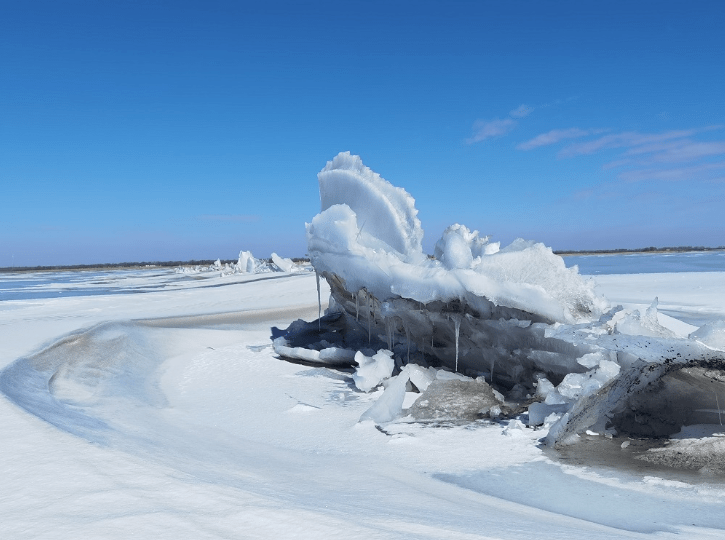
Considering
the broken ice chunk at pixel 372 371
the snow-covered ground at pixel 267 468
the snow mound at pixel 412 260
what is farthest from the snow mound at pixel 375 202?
the snow-covered ground at pixel 267 468

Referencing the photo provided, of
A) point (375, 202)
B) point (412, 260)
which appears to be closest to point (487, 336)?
point (412, 260)

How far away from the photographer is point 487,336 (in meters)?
6.17

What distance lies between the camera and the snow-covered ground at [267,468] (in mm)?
2139

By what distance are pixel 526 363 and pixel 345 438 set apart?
7.84 ft

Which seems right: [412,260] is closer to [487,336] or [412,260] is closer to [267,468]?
[487,336]

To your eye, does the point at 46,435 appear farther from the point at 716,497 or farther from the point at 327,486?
the point at 716,497

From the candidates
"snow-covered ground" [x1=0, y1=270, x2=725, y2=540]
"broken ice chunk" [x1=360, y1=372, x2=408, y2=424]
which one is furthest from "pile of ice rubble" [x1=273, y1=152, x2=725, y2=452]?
"snow-covered ground" [x1=0, y1=270, x2=725, y2=540]

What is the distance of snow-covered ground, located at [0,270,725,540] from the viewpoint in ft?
7.02

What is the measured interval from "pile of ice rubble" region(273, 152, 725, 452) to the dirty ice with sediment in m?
0.02

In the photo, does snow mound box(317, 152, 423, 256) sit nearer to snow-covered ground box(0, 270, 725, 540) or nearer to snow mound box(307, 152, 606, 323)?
snow mound box(307, 152, 606, 323)

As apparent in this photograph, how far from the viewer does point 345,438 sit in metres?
4.54

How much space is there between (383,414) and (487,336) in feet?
5.84

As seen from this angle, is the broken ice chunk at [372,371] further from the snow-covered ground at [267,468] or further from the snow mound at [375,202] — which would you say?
the snow mound at [375,202]

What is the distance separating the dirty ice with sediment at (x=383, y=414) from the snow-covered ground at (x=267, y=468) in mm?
18
